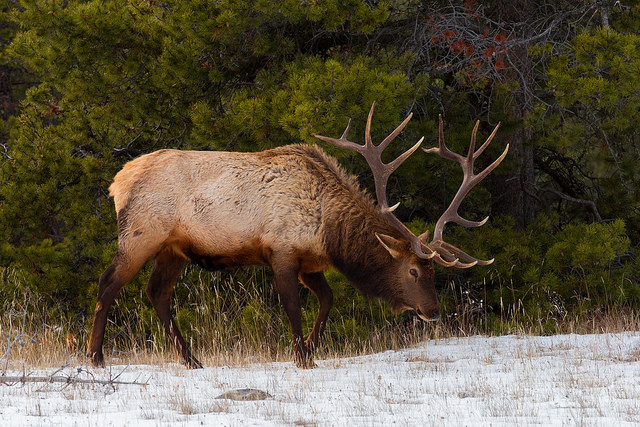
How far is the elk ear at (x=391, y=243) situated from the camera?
762 centimetres

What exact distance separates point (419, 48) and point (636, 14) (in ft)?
7.82

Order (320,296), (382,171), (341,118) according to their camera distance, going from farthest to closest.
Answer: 1. (341,118)
2. (320,296)
3. (382,171)

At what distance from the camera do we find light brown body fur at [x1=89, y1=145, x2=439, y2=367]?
7.48 m

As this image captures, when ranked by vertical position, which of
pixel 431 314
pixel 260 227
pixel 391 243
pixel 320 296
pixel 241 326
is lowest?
pixel 241 326

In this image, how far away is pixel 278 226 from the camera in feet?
24.4

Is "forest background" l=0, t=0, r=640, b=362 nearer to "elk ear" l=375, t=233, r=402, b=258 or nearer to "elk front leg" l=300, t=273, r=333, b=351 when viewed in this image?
"elk front leg" l=300, t=273, r=333, b=351

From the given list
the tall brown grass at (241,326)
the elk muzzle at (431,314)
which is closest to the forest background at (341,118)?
the tall brown grass at (241,326)

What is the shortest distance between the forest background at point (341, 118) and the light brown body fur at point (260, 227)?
1.08m

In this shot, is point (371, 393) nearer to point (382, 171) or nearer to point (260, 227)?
point (260, 227)

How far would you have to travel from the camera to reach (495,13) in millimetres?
10477

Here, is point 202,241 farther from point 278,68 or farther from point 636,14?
point 636,14

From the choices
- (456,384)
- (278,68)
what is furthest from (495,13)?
(456,384)

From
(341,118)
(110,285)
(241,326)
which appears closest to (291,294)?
(110,285)

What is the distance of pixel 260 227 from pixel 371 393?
7.14ft
